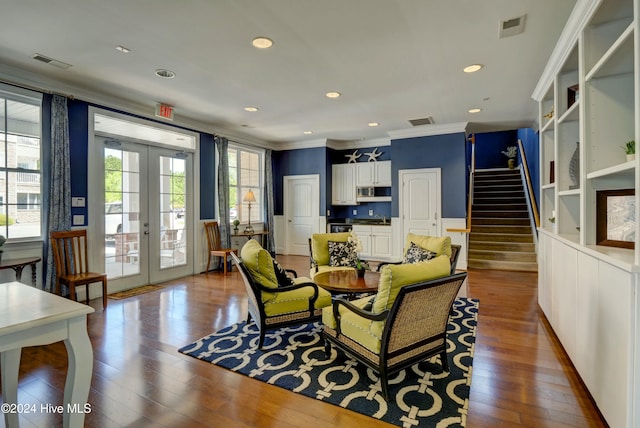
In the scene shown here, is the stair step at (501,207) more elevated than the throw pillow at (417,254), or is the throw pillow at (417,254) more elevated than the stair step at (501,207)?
the stair step at (501,207)

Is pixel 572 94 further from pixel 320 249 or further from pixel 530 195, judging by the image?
pixel 530 195

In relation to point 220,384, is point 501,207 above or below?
above

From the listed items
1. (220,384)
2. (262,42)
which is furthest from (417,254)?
(262,42)

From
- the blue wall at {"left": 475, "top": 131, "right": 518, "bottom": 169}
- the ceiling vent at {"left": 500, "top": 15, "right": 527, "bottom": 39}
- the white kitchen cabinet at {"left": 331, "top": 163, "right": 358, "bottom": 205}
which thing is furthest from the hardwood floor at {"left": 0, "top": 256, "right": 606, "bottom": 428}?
the blue wall at {"left": 475, "top": 131, "right": 518, "bottom": 169}

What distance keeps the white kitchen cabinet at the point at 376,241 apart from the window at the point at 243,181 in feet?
8.43

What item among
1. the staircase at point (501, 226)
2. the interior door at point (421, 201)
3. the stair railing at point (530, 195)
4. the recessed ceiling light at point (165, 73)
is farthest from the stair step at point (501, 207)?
the recessed ceiling light at point (165, 73)

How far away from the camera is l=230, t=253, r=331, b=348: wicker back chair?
2.87m

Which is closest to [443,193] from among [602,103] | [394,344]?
[602,103]

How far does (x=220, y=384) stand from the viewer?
2363mm

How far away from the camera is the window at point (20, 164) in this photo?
3719 millimetres

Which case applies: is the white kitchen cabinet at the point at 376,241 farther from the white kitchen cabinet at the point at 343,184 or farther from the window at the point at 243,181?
the window at the point at 243,181

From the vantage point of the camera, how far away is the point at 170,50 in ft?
10.6

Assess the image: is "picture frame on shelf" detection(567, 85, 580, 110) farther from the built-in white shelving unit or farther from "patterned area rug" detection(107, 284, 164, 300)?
"patterned area rug" detection(107, 284, 164, 300)

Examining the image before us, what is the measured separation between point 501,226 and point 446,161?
2204 millimetres
